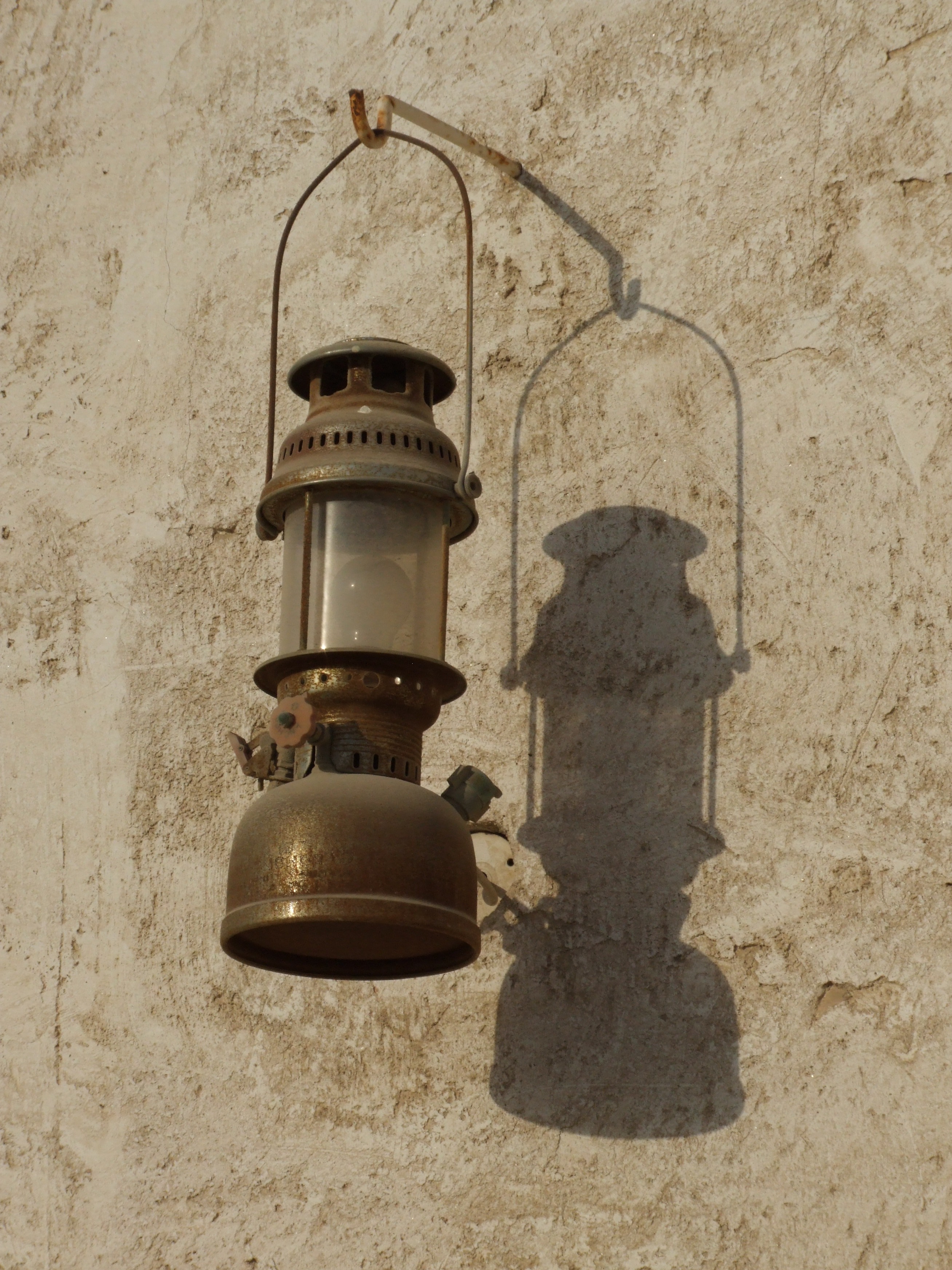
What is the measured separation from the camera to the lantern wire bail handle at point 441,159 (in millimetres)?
→ 2188

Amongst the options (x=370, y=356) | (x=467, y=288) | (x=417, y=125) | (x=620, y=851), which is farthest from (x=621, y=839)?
(x=417, y=125)

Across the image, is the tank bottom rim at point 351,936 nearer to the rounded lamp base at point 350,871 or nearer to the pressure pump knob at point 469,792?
the rounded lamp base at point 350,871

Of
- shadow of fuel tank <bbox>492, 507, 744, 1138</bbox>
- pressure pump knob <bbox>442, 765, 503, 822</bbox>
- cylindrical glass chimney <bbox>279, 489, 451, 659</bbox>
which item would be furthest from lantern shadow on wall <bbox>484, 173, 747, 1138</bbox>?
cylindrical glass chimney <bbox>279, 489, 451, 659</bbox>

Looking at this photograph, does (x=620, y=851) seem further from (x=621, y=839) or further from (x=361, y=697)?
(x=361, y=697)

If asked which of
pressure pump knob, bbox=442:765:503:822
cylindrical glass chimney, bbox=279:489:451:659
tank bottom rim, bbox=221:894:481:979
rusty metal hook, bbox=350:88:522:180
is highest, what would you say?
rusty metal hook, bbox=350:88:522:180

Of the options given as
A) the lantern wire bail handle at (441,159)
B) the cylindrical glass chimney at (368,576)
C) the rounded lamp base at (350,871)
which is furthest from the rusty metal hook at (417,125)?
the rounded lamp base at (350,871)

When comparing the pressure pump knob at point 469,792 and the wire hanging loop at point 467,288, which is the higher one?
the wire hanging loop at point 467,288

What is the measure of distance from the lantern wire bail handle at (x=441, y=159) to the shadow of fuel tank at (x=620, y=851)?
1.03 feet

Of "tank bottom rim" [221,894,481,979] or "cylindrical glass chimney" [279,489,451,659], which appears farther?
"cylindrical glass chimney" [279,489,451,659]

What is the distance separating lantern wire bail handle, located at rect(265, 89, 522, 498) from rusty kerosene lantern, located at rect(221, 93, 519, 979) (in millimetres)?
17

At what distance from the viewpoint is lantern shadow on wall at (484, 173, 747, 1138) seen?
2168mm

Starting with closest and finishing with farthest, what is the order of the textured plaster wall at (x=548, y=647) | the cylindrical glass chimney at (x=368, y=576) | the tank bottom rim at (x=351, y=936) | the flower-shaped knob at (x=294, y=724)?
the tank bottom rim at (x=351, y=936) → the flower-shaped knob at (x=294, y=724) → the cylindrical glass chimney at (x=368, y=576) → the textured plaster wall at (x=548, y=647)

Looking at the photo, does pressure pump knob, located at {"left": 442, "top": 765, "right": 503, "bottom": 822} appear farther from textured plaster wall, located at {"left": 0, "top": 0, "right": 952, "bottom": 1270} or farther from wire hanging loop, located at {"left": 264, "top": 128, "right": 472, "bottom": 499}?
wire hanging loop, located at {"left": 264, "top": 128, "right": 472, "bottom": 499}

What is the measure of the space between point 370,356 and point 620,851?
0.81 m
